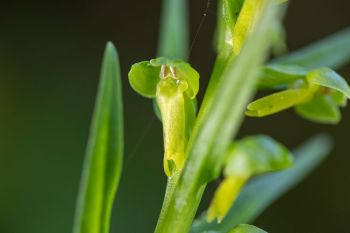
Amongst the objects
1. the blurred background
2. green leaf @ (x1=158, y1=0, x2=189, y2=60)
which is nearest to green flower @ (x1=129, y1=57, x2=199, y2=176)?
green leaf @ (x1=158, y1=0, x2=189, y2=60)

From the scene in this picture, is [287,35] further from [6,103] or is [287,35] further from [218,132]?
[218,132]

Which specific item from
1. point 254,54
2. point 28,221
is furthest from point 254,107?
point 28,221

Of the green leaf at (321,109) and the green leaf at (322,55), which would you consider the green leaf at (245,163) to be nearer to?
the green leaf at (321,109)

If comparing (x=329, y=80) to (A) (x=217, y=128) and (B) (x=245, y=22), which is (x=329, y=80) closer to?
(B) (x=245, y=22)

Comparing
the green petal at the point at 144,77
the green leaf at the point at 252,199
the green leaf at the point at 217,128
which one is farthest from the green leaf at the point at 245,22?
the green leaf at the point at 252,199

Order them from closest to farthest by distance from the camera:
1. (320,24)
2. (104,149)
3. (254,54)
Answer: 1. (254,54)
2. (104,149)
3. (320,24)

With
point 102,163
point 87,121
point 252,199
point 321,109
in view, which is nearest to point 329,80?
point 321,109

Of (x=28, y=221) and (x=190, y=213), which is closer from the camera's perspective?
(x=190, y=213)

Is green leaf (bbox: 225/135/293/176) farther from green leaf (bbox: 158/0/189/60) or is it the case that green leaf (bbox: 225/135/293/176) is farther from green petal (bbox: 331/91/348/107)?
green leaf (bbox: 158/0/189/60)
